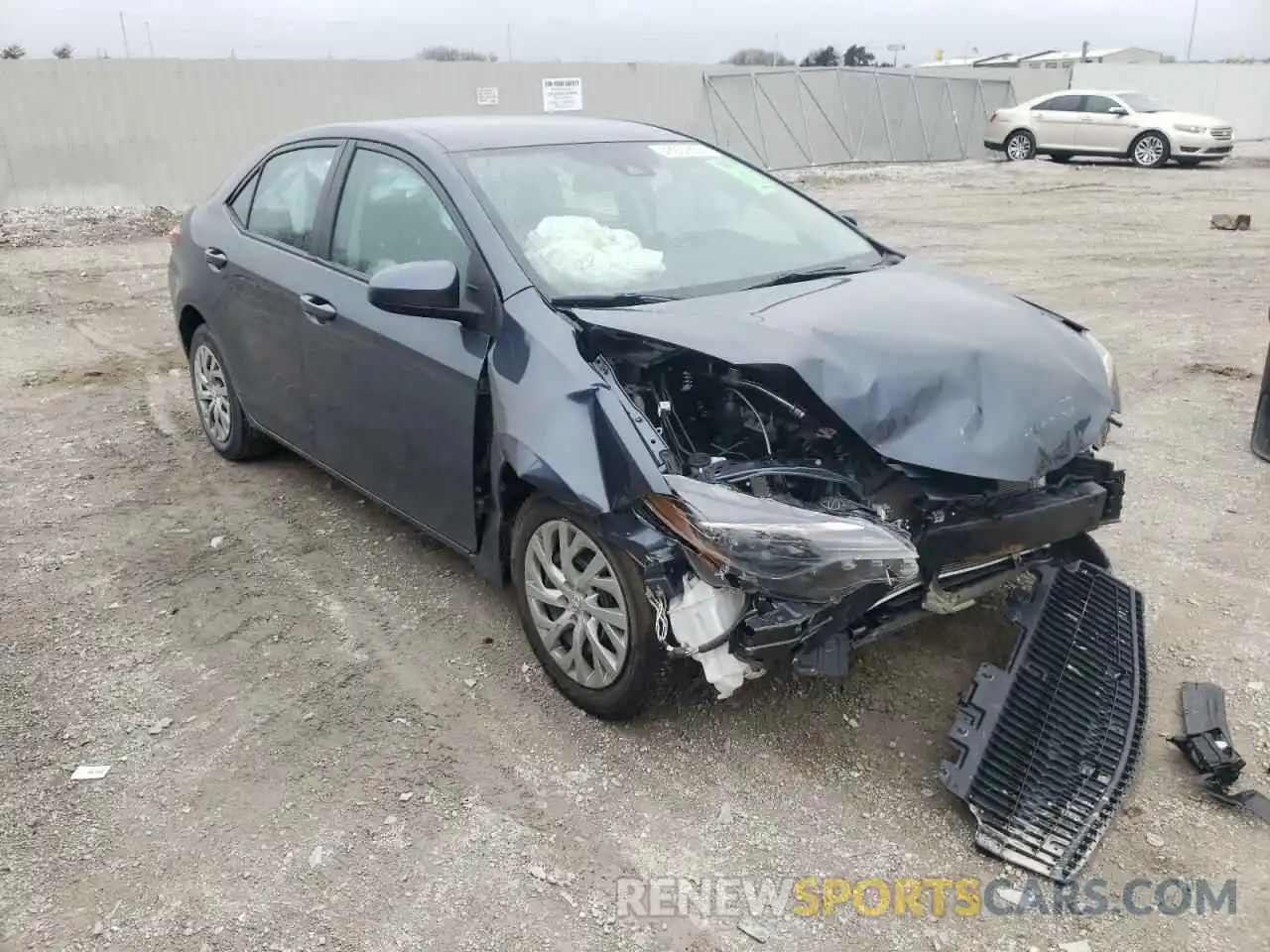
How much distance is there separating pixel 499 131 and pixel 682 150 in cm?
79

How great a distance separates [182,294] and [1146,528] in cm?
486

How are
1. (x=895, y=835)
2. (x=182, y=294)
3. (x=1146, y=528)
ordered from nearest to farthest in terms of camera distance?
(x=895, y=835) < (x=1146, y=528) < (x=182, y=294)

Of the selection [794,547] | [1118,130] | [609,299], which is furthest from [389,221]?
[1118,130]

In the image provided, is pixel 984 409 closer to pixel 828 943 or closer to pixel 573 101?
pixel 828 943

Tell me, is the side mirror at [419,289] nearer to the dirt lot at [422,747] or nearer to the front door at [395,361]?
the front door at [395,361]

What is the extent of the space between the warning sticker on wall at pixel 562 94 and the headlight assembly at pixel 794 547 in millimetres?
19712

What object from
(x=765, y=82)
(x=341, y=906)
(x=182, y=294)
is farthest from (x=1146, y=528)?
(x=765, y=82)

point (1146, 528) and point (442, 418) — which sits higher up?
point (442, 418)

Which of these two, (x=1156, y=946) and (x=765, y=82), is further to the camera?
(x=765, y=82)

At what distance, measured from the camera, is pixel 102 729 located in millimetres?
3318

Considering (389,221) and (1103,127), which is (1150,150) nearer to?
(1103,127)

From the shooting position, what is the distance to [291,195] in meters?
4.60

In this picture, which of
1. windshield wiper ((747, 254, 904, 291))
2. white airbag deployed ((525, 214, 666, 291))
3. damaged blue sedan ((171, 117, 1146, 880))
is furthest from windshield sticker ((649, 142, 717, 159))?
windshield wiper ((747, 254, 904, 291))

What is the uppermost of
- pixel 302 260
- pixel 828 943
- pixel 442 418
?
pixel 302 260
